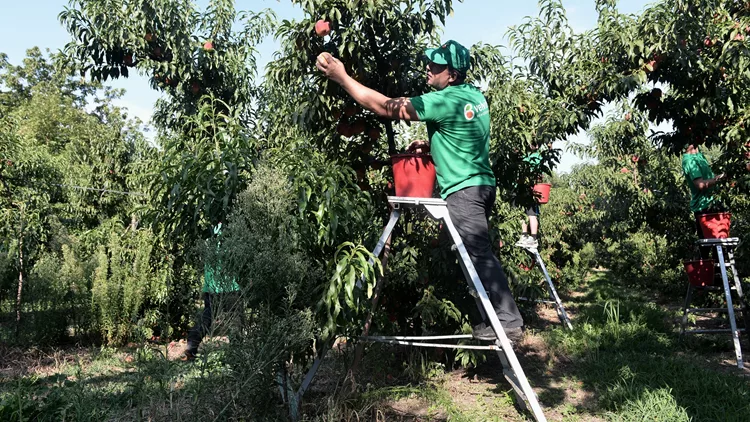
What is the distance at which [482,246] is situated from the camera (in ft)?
8.56

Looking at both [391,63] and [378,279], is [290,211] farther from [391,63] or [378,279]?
[391,63]

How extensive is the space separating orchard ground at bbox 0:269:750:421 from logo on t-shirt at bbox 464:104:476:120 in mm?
1402

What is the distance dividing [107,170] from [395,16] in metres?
4.97

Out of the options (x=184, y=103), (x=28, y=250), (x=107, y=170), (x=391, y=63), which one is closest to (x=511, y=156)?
(x=391, y=63)

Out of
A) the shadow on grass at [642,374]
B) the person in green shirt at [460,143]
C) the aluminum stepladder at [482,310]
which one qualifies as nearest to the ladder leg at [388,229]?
the aluminum stepladder at [482,310]

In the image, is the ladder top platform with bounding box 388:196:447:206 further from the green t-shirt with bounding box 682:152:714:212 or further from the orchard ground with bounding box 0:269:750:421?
the green t-shirt with bounding box 682:152:714:212

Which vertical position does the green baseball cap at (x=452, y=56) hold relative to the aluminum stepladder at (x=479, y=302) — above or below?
above

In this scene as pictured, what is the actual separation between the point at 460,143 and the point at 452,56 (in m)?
0.46

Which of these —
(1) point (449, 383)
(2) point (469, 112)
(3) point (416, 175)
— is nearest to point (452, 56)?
(2) point (469, 112)

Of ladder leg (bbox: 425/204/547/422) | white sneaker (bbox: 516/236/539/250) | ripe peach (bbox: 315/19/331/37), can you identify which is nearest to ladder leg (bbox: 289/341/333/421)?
ladder leg (bbox: 425/204/547/422)

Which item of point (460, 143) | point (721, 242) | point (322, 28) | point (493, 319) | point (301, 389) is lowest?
point (301, 389)

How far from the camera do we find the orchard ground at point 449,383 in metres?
2.35

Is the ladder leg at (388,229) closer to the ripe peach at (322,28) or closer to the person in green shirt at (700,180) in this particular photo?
the ripe peach at (322,28)

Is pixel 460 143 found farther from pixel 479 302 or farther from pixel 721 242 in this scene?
pixel 721 242
